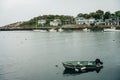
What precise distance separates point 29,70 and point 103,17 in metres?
85.7

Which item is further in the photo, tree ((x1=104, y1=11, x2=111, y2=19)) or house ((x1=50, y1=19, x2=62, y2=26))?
house ((x1=50, y1=19, x2=62, y2=26))

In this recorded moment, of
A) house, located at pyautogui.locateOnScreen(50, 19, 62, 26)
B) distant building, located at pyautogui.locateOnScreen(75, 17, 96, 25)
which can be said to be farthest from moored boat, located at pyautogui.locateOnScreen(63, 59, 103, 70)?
house, located at pyautogui.locateOnScreen(50, 19, 62, 26)

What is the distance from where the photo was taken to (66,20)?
11725cm

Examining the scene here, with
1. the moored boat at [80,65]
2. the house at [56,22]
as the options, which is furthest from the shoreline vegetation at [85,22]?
the moored boat at [80,65]

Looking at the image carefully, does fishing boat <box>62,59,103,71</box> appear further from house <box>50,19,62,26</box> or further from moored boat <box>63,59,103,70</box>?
house <box>50,19,62,26</box>

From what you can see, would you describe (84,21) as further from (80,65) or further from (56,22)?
(80,65)

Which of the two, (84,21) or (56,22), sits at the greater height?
(84,21)

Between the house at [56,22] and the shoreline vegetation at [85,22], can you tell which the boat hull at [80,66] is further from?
the house at [56,22]

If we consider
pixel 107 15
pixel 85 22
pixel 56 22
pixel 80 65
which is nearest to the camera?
pixel 80 65

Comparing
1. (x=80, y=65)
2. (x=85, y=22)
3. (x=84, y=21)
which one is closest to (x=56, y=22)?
(x=84, y=21)

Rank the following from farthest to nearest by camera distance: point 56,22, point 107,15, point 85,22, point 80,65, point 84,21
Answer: point 56,22, point 84,21, point 85,22, point 107,15, point 80,65

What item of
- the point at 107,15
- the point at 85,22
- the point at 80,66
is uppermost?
the point at 107,15

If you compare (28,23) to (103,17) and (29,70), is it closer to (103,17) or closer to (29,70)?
(103,17)

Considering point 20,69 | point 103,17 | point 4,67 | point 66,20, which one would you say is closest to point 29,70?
point 20,69
